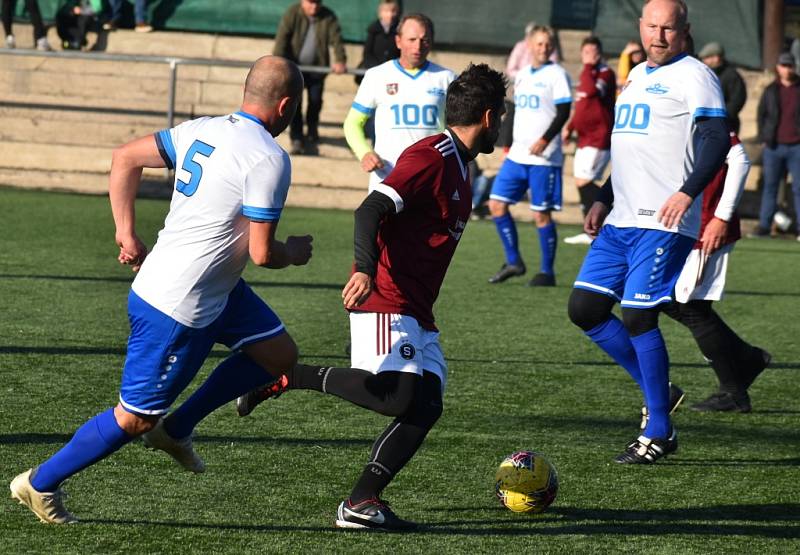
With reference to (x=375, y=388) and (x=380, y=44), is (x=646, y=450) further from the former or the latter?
(x=380, y=44)

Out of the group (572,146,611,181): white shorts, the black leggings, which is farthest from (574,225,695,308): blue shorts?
the black leggings

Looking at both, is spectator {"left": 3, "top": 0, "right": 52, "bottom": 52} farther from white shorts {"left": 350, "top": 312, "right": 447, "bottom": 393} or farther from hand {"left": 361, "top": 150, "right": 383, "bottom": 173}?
white shorts {"left": 350, "top": 312, "right": 447, "bottom": 393}

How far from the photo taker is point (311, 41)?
1750 cm

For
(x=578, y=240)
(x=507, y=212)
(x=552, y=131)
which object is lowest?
(x=578, y=240)

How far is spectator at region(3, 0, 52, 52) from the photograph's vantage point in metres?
18.9

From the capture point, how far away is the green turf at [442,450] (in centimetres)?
465

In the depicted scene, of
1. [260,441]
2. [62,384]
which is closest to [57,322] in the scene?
[62,384]

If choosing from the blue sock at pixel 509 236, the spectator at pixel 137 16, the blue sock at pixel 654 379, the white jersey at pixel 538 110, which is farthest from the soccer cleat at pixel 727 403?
the spectator at pixel 137 16

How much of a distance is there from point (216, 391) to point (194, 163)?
3.12ft

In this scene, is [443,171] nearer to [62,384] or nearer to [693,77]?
[693,77]

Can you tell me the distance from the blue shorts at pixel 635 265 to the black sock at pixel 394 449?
5.32ft

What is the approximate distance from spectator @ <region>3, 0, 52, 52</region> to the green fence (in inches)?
31.3

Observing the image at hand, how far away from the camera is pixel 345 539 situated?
4.57 metres

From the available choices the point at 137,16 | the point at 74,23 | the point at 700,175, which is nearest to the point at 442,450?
the point at 700,175
